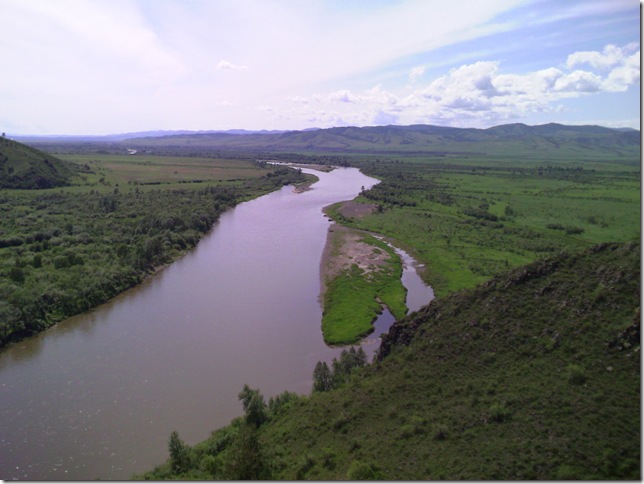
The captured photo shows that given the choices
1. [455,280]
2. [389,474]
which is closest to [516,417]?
[389,474]

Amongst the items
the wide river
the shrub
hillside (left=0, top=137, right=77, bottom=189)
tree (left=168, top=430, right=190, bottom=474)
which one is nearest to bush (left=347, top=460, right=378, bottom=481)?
the shrub

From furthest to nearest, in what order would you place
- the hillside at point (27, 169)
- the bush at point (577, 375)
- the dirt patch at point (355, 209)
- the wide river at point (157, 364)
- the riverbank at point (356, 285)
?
the hillside at point (27, 169) < the dirt patch at point (355, 209) < the riverbank at point (356, 285) < the wide river at point (157, 364) < the bush at point (577, 375)

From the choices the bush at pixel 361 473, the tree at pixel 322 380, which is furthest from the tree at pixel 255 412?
the bush at pixel 361 473

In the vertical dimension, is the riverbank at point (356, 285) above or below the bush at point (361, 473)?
below

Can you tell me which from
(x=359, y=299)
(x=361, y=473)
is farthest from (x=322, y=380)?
(x=359, y=299)

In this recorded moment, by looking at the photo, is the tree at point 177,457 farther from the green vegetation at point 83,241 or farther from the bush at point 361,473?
the green vegetation at point 83,241

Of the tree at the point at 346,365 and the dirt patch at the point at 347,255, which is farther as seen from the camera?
the dirt patch at the point at 347,255

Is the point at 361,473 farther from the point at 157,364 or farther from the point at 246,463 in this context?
the point at 157,364
